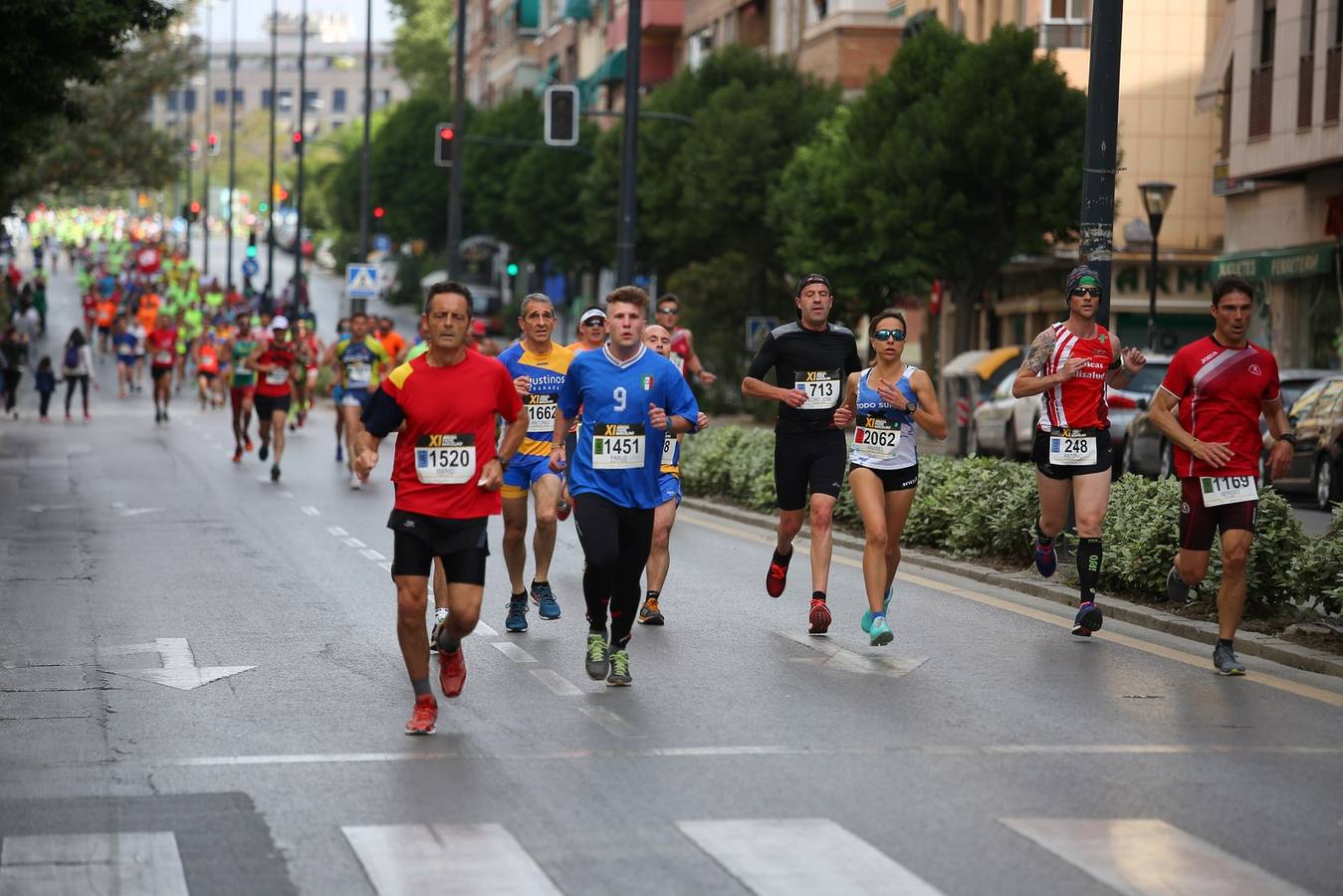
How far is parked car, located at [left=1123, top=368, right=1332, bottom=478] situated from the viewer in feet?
92.7

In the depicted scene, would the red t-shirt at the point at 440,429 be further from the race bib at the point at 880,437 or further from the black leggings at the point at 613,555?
the race bib at the point at 880,437

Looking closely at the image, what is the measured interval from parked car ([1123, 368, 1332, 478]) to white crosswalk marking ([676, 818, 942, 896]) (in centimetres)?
2113

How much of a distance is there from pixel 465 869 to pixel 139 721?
10.6 ft

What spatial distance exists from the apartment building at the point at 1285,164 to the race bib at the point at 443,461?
26114 mm

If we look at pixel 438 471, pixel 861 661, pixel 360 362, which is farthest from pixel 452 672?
pixel 360 362

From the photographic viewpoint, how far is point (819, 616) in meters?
12.5

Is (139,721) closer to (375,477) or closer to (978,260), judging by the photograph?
(375,477)

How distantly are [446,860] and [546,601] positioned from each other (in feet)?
21.0

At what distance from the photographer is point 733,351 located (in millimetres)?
46469

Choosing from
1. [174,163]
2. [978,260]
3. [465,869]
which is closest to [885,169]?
[978,260]

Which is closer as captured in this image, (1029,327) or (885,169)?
(885,169)

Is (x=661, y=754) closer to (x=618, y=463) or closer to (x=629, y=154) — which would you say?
(x=618, y=463)

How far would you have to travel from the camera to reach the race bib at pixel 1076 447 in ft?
Answer: 41.5

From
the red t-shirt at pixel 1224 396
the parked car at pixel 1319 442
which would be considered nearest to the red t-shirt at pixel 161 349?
the parked car at pixel 1319 442
